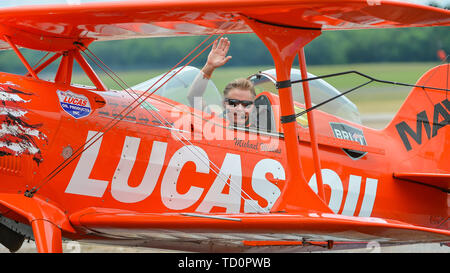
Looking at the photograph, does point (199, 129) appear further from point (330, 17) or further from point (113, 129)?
point (330, 17)

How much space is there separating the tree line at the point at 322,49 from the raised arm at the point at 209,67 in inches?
480

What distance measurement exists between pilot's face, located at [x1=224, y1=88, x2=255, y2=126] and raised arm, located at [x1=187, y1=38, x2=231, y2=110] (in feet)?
0.78

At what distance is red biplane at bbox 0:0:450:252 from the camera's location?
12.2ft

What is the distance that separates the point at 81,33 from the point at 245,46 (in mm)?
14864

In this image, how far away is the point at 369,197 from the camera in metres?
5.24

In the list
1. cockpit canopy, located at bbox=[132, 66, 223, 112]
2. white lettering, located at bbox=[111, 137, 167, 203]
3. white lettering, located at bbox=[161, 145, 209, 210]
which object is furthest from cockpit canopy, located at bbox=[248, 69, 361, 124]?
white lettering, located at bbox=[111, 137, 167, 203]

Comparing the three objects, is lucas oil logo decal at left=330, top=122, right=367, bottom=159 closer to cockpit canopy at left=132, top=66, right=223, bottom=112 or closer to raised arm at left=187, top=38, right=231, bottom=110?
cockpit canopy at left=132, top=66, right=223, bottom=112

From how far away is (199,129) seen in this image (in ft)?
15.5

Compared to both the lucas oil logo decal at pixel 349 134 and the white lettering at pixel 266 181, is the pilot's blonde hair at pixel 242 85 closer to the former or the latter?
the white lettering at pixel 266 181

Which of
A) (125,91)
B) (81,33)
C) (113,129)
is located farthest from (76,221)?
(81,33)

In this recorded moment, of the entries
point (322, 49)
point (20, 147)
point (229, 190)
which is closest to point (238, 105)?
point (229, 190)

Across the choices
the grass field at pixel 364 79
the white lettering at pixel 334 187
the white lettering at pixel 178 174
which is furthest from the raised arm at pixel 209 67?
the grass field at pixel 364 79

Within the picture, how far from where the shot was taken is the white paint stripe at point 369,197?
5211 mm

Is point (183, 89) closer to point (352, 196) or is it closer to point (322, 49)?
point (352, 196)
